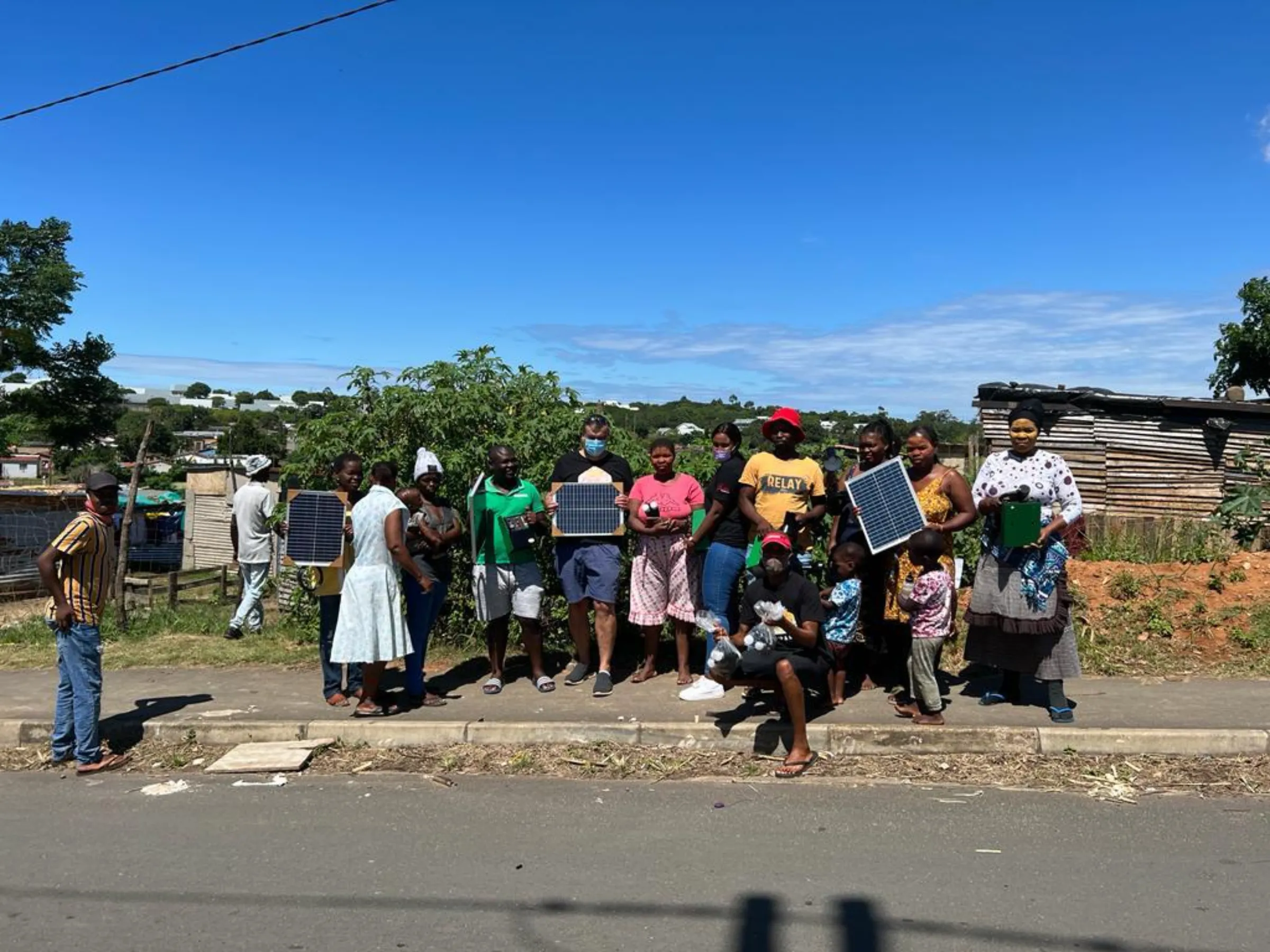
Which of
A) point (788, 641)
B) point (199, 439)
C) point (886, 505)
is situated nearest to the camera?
point (788, 641)

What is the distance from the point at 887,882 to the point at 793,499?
2.78 meters

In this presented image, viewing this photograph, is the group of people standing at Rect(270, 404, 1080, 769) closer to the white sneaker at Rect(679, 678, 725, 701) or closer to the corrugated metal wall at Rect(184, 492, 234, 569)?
the white sneaker at Rect(679, 678, 725, 701)

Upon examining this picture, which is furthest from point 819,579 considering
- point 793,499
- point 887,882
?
point 887,882

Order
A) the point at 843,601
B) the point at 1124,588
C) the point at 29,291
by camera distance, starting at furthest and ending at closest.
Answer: the point at 29,291 → the point at 1124,588 → the point at 843,601

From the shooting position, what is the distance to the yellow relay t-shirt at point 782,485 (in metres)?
6.18

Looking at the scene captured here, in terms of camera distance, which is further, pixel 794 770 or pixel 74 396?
pixel 74 396

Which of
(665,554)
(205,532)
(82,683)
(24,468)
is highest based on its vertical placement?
(24,468)

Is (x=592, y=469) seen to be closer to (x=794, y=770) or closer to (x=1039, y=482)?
(x=794, y=770)

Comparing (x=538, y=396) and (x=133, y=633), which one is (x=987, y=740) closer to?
(x=538, y=396)

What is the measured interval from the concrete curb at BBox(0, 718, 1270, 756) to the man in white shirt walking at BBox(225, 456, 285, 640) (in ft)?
9.87

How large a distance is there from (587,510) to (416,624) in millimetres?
1507

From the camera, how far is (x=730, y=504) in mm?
6406

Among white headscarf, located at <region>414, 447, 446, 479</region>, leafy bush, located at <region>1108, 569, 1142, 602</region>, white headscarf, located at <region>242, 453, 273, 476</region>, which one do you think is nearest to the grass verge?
white headscarf, located at <region>414, 447, 446, 479</region>

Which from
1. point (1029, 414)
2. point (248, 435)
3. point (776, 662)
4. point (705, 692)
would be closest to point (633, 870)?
point (776, 662)
